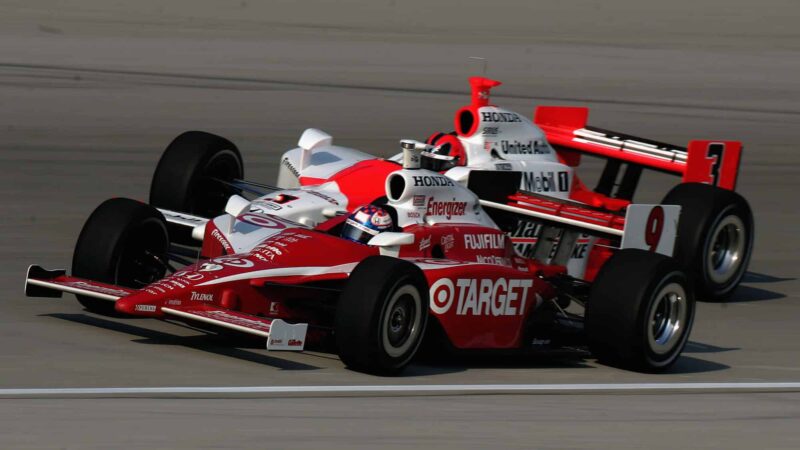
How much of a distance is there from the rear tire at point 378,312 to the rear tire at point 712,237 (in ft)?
13.4

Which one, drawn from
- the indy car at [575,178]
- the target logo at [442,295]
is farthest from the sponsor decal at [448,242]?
the indy car at [575,178]

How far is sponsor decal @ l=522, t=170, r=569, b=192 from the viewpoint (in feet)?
41.4

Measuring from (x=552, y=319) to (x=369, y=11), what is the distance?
76.6ft

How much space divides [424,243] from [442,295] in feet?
1.77

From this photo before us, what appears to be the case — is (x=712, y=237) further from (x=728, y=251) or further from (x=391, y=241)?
(x=391, y=241)

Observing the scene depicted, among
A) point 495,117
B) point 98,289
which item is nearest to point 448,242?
point 98,289

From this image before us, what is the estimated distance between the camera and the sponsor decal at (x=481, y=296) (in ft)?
29.7

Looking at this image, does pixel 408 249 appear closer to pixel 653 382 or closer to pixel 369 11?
pixel 653 382

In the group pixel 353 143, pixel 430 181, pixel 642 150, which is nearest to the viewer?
pixel 430 181

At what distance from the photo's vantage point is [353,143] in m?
20.4

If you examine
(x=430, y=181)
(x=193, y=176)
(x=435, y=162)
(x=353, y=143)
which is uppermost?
(x=353, y=143)

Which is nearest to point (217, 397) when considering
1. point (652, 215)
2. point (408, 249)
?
point (408, 249)

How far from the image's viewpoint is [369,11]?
106 feet

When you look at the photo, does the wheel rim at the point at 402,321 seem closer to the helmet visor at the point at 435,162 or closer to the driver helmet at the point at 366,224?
the driver helmet at the point at 366,224
